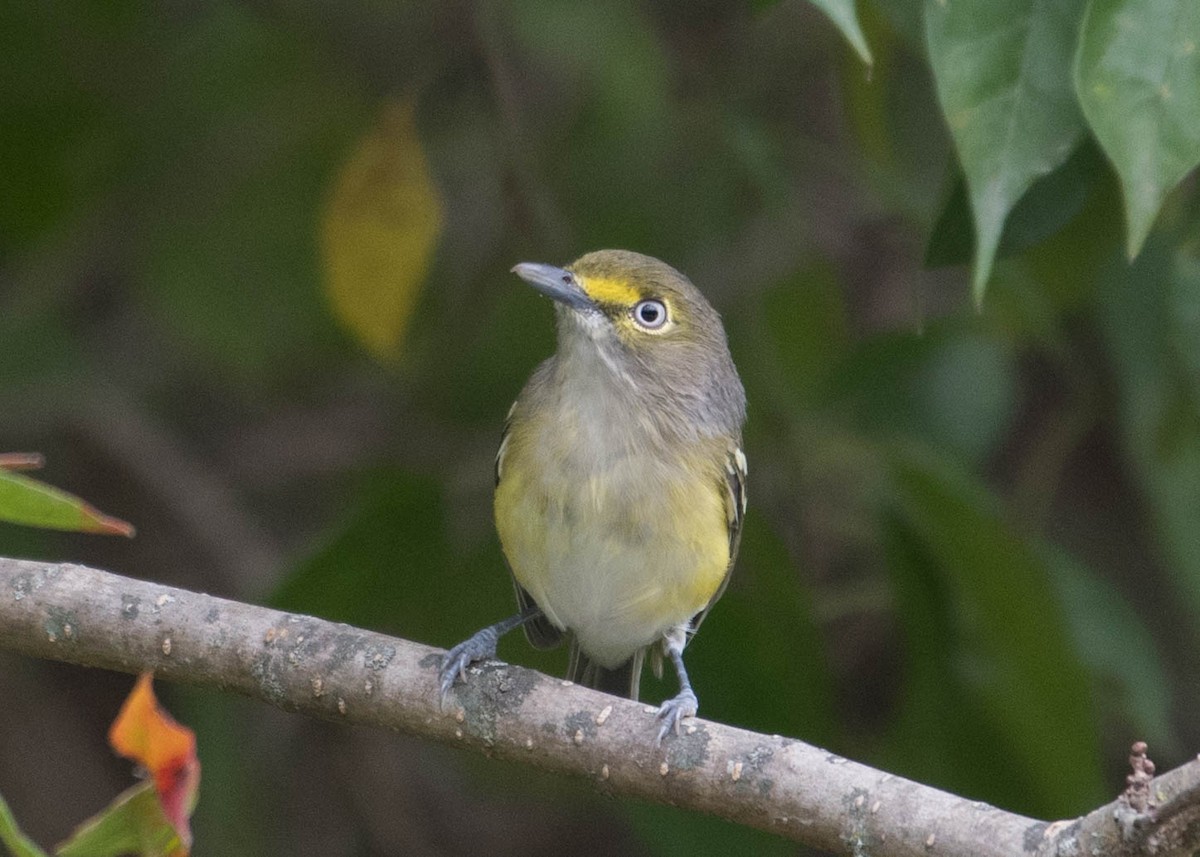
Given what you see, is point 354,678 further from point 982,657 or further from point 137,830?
point 982,657

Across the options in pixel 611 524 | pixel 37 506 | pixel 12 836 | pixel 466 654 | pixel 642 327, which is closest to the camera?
pixel 12 836

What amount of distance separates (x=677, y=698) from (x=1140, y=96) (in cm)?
160

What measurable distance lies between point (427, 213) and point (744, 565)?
4.94 feet

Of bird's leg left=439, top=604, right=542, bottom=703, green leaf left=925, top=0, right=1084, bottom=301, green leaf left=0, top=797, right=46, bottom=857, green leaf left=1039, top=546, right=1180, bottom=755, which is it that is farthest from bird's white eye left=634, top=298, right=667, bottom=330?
green leaf left=0, top=797, right=46, bottom=857

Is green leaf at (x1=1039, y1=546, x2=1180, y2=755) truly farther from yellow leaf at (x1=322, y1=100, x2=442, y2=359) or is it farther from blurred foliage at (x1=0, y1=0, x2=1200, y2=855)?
yellow leaf at (x1=322, y1=100, x2=442, y2=359)

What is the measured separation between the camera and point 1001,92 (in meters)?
3.24

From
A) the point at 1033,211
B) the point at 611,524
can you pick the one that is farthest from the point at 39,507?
the point at 1033,211

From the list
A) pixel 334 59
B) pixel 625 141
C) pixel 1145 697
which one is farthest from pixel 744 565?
pixel 334 59

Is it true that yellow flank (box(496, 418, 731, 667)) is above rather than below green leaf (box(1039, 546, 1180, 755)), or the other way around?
above

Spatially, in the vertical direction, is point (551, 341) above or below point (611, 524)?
above

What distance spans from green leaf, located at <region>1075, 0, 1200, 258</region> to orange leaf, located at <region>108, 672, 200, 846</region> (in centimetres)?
189

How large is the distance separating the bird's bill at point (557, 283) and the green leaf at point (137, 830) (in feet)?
5.65

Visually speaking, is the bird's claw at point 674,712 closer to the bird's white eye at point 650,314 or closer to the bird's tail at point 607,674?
the bird's white eye at point 650,314

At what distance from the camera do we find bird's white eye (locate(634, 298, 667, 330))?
14.0 feet
